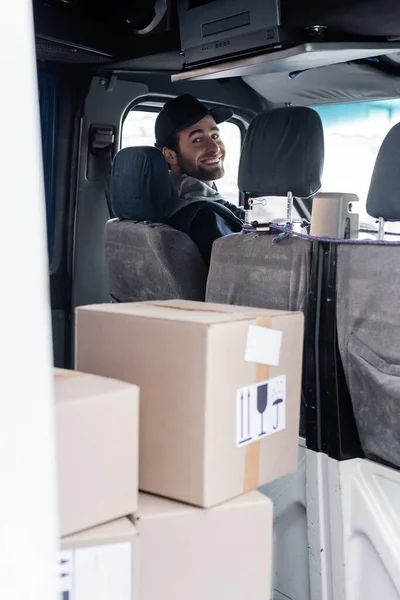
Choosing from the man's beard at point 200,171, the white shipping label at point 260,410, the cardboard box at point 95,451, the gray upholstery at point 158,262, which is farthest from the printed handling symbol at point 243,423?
the man's beard at point 200,171

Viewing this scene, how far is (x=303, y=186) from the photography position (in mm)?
2404

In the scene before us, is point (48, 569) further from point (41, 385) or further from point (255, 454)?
point (255, 454)

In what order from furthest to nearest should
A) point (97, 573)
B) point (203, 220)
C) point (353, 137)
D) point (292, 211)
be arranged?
1. point (353, 137)
2. point (203, 220)
3. point (292, 211)
4. point (97, 573)

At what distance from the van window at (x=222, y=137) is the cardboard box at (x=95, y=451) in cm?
257

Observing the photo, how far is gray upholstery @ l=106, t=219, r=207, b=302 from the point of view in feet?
9.32

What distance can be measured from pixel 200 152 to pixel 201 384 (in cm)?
232

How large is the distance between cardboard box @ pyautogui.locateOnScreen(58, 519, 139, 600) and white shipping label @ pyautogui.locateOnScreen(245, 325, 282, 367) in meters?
0.42

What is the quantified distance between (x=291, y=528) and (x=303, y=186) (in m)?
1.01

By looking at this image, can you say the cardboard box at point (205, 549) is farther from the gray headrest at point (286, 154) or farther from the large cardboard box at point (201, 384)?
the gray headrest at point (286, 154)

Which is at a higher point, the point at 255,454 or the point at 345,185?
the point at 345,185

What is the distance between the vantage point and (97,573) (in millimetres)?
1270

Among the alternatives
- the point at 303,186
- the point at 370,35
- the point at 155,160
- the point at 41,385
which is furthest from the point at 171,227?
the point at 41,385

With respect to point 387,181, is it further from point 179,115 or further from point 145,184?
point 179,115

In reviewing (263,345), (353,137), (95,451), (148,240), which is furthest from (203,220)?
(95,451)
